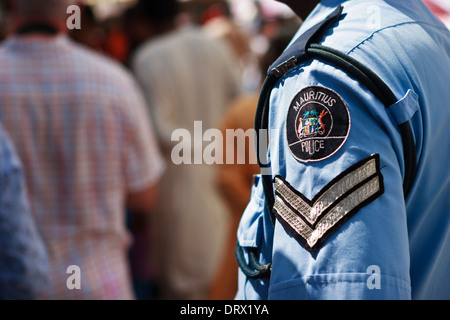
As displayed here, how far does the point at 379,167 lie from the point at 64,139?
5.85ft

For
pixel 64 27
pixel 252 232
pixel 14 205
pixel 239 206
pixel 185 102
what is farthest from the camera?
pixel 185 102

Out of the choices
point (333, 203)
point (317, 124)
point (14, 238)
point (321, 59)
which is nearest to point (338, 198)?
point (333, 203)

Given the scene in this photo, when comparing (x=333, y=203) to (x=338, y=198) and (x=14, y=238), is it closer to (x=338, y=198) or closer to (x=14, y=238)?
(x=338, y=198)

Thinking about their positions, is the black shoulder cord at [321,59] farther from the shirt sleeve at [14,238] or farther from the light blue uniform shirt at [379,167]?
the shirt sleeve at [14,238]

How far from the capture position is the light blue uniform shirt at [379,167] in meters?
0.91

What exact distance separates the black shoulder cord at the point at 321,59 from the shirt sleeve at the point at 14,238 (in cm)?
77

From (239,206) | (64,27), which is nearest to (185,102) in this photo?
(239,206)

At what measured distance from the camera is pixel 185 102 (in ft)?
14.0

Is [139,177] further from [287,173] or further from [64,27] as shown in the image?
[287,173]

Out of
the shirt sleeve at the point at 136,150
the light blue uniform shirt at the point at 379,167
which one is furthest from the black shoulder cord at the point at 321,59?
the shirt sleeve at the point at 136,150

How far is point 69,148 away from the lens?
8.07 ft

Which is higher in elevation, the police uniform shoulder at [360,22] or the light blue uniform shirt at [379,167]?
the police uniform shoulder at [360,22]

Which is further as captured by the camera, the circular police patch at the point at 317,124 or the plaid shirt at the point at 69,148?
the plaid shirt at the point at 69,148

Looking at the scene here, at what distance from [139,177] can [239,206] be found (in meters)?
0.53
